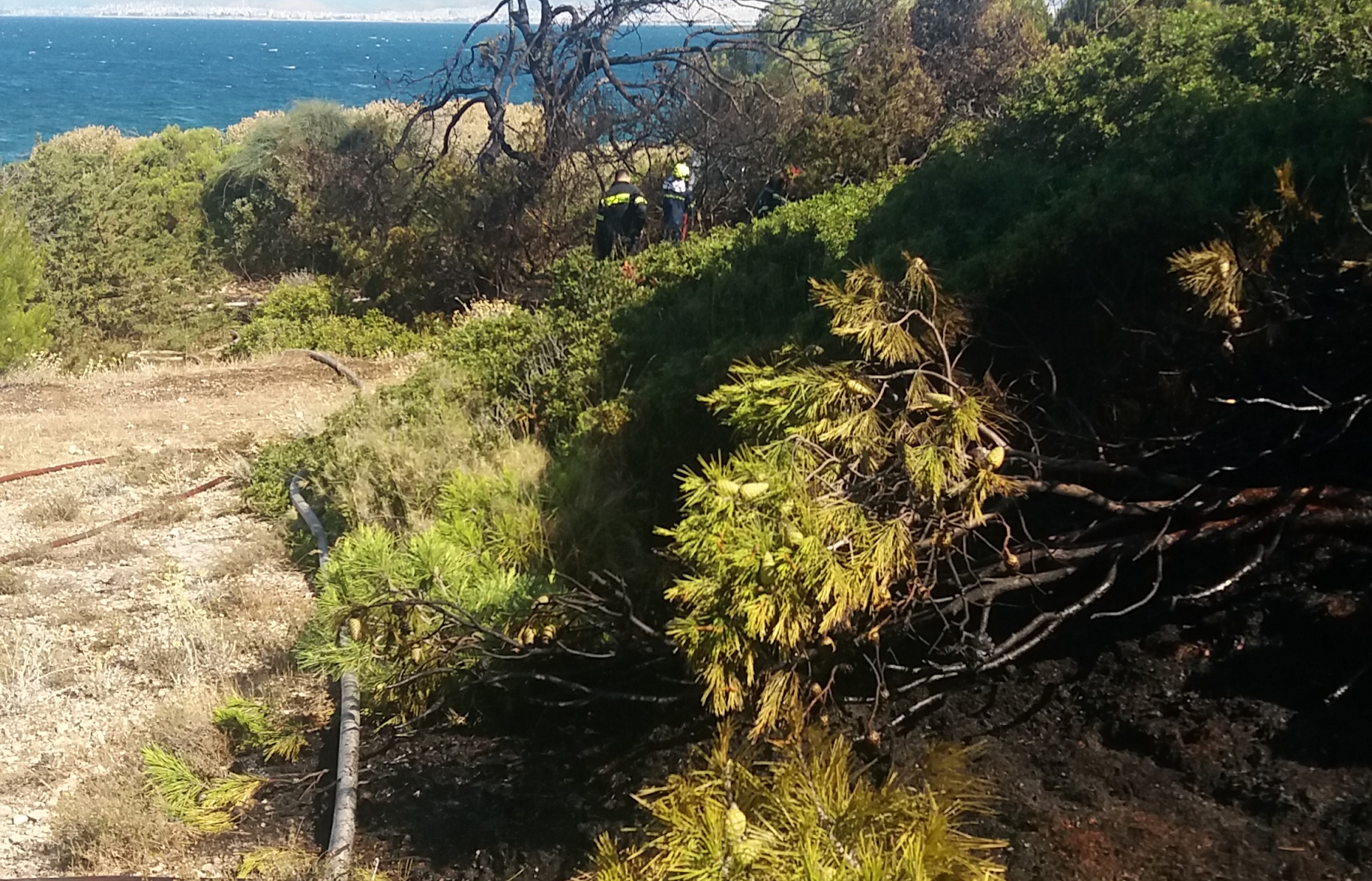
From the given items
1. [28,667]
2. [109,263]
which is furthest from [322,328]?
[28,667]

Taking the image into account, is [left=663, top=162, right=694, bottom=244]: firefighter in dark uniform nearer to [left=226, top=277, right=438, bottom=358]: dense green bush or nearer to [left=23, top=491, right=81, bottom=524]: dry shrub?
[left=226, top=277, right=438, bottom=358]: dense green bush

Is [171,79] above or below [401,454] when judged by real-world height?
above

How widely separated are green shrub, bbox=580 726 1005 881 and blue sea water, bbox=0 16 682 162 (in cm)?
1626

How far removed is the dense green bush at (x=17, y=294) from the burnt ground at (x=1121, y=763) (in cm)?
1487

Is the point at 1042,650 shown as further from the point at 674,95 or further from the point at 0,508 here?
the point at 674,95

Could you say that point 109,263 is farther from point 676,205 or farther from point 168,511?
point 168,511

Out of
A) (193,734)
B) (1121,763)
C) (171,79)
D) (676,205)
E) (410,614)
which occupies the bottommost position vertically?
(193,734)

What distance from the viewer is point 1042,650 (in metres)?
3.92

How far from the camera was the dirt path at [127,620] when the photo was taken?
184 inches

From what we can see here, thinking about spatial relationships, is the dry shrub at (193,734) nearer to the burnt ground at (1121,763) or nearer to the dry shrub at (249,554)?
the burnt ground at (1121,763)

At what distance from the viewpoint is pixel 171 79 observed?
98.0 metres

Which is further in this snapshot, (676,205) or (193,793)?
(676,205)

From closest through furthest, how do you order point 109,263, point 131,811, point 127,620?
1. point 131,811
2. point 127,620
3. point 109,263

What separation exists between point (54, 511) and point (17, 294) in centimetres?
987
